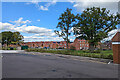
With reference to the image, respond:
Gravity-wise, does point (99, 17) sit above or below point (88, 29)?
above

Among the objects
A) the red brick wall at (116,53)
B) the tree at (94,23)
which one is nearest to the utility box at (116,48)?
the red brick wall at (116,53)

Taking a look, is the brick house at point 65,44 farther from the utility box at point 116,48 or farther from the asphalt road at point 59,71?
the asphalt road at point 59,71

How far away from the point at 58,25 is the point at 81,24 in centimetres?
Result: 774

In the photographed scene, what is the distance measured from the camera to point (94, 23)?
37.9 meters

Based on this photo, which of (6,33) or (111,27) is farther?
(6,33)

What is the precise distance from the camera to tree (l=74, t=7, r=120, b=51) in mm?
37219

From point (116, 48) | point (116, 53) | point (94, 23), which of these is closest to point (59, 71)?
point (116, 53)

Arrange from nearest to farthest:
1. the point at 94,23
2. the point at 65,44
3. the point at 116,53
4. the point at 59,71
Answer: the point at 59,71, the point at 116,53, the point at 94,23, the point at 65,44

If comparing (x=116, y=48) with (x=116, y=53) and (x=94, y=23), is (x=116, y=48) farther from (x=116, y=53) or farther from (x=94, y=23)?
(x=94, y=23)

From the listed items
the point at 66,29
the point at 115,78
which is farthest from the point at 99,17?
the point at 115,78

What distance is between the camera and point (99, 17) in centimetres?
3756

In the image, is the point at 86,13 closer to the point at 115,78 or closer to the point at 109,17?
the point at 109,17

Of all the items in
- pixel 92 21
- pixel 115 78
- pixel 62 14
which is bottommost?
pixel 115 78

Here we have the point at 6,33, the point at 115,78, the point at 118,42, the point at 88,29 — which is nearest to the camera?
the point at 115,78
